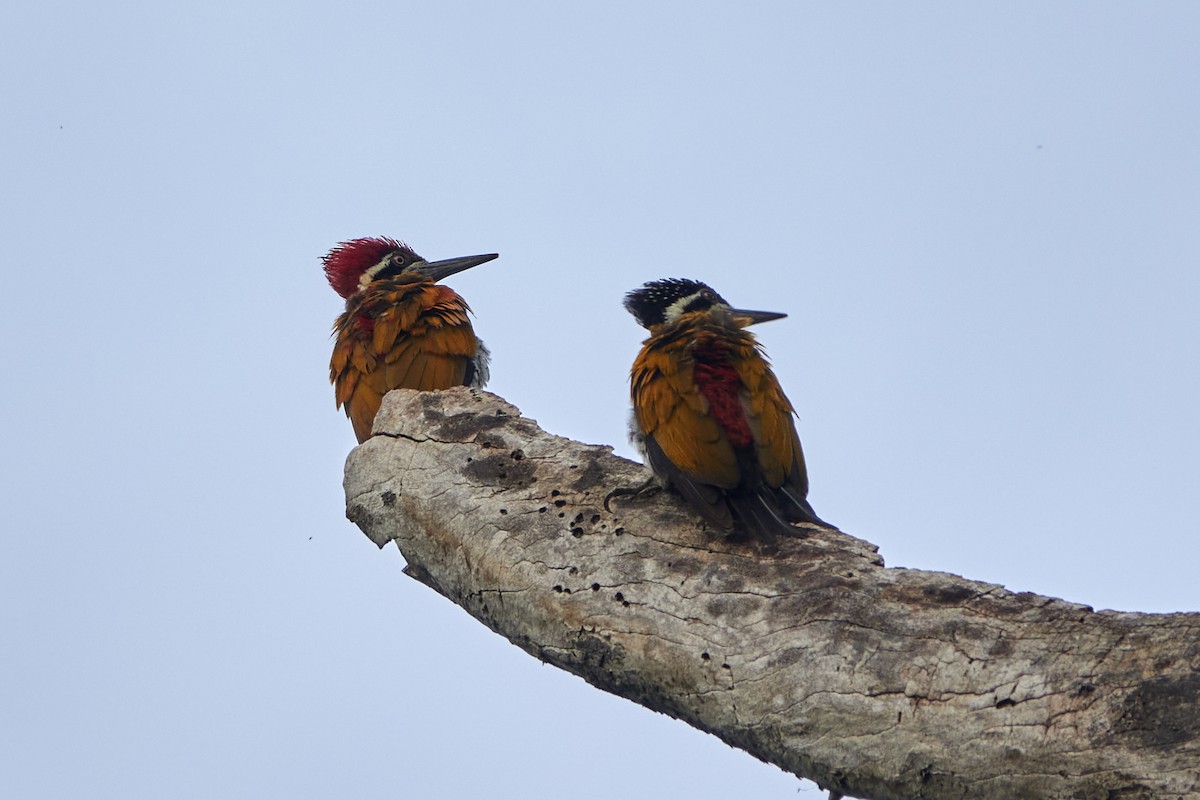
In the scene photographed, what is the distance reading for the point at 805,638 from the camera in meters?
4.39

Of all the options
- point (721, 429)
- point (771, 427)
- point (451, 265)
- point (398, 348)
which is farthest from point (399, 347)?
point (771, 427)

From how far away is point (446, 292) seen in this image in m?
7.46

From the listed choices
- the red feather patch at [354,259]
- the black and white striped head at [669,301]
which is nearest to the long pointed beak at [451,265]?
the red feather patch at [354,259]

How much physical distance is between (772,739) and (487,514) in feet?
5.36

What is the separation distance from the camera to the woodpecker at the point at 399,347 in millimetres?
7000

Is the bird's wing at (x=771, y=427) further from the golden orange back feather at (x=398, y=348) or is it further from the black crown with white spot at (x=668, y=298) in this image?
the golden orange back feather at (x=398, y=348)

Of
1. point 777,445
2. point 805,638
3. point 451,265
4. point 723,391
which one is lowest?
point 805,638

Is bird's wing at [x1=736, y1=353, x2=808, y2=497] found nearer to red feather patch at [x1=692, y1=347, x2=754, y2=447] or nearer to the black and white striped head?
red feather patch at [x1=692, y1=347, x2=754, y2=447]

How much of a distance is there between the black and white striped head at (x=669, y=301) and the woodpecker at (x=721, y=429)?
0.73 metres

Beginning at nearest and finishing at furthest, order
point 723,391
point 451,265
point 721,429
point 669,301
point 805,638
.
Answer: point 805,638
point 721,429
point 723,391
point 669,301
point 451,265

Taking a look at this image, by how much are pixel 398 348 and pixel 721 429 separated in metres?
2.34

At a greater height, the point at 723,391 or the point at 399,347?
the point at 399,347

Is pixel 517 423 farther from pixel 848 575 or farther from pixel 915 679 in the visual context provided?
pixel 915 679

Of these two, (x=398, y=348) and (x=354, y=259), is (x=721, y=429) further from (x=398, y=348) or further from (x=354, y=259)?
(x=354, y=259)
